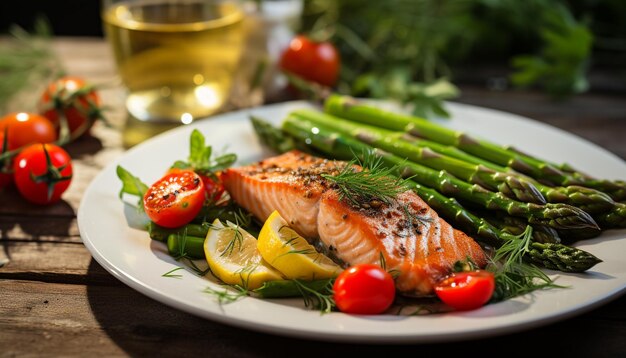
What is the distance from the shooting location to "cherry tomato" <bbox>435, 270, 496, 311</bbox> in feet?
8.50

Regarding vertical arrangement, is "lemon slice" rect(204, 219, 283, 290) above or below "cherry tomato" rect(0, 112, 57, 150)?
below

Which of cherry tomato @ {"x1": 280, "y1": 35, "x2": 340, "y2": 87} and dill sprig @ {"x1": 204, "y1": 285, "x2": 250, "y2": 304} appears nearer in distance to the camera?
dill sprig @ {"x1": 204, "y1": 285, "x2": 250, "y2": 304}

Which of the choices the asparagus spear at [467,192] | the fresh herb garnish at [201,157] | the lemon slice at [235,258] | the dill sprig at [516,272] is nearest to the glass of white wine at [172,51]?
the asparagus spear at [467,192]

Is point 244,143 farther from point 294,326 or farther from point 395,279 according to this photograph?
point 294,326

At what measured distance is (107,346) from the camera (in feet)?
8.71

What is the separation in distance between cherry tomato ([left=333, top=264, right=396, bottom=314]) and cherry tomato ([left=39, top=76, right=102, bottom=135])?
2696mm

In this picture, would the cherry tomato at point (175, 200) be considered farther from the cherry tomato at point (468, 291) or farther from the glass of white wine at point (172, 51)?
the glass of white wine at point (172, 51)

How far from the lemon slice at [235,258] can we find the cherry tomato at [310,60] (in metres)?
2.63

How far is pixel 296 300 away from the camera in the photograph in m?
2.77

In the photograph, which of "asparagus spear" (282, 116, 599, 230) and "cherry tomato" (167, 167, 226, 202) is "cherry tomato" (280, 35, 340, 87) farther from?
"cherry tomato" (167, 167, 226, 202)

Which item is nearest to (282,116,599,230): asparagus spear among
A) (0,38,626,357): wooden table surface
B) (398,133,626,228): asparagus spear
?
(398,133,626,228): asparagus spear

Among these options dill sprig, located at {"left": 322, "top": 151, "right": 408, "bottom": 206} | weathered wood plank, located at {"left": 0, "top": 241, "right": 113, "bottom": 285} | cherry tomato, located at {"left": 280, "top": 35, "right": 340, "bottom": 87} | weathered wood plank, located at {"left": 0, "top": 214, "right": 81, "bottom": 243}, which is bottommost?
weathered wood plank, located at {"left": 0, "top": 241, "right": 113, "bottom": 285}

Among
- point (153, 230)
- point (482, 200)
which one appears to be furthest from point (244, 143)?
point (482, 200)

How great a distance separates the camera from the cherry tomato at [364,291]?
2.60 metres
